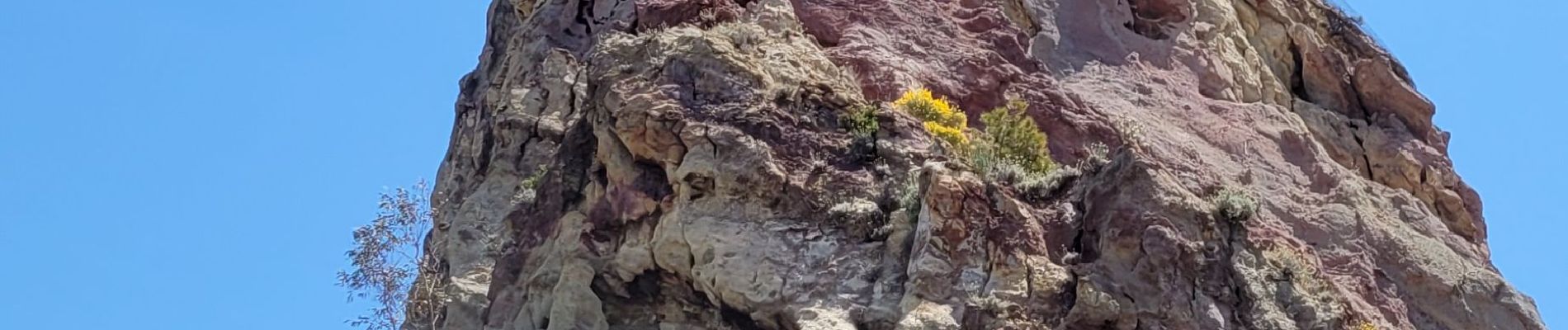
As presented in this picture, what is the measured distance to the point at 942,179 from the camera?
2553 cm

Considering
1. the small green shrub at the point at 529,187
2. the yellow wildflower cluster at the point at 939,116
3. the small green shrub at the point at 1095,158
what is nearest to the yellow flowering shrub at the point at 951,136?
the yellow wildflower cluster at the point at 939,116

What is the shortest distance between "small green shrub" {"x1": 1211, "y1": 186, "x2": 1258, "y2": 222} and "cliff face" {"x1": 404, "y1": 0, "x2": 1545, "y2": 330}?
111 millimetres

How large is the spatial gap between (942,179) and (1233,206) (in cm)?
309

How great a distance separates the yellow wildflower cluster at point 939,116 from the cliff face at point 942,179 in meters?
0.49

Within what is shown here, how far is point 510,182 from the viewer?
1201 inches

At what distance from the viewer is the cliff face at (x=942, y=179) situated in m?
25.5

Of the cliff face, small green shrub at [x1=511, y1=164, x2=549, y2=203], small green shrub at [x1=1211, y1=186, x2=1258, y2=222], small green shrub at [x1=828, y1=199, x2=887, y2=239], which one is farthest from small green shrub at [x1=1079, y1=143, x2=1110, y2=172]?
small green shrub at [x1=511, y1=164, x2=549, y2=203]

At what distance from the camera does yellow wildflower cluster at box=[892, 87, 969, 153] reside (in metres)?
28.4

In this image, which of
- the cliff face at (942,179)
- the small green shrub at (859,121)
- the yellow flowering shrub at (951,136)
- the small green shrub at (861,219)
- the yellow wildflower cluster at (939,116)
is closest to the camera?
the cliff face at (942,179)

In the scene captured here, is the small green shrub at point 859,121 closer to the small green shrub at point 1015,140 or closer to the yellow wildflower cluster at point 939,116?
the yellow wildflower cluster at point 939,116

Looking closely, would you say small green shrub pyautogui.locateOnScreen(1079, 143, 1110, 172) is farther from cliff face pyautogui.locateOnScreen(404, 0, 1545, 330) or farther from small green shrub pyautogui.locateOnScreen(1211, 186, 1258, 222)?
small green shrub pyautogui.locateOnScreen(1211, 186, 1258, 222)

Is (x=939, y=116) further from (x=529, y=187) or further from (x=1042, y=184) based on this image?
(x=529, y=187)

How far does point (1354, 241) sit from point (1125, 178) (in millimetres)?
4464

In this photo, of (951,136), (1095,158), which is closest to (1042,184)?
(1095,158)
